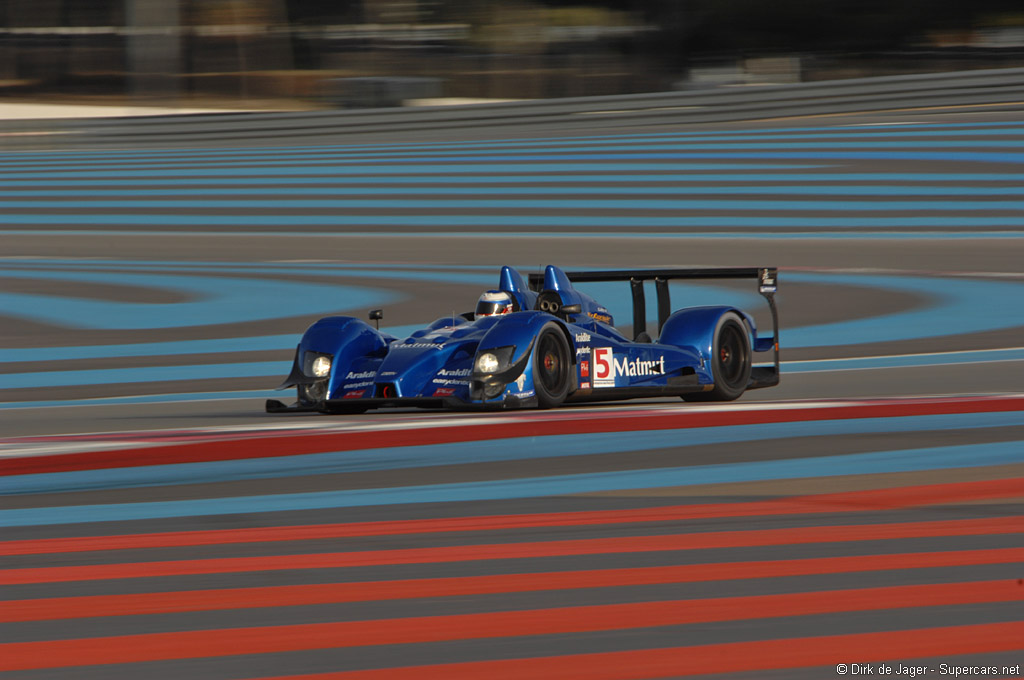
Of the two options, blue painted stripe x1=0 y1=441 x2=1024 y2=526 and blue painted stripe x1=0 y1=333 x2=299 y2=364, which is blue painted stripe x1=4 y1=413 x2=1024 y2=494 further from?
blue painted stripe x1=0 y1=333 x2=299 y2=364

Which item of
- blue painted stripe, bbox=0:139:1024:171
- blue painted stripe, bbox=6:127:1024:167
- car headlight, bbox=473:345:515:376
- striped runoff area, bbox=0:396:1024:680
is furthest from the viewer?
blue painted stripe, bbox=6:127:1024:167

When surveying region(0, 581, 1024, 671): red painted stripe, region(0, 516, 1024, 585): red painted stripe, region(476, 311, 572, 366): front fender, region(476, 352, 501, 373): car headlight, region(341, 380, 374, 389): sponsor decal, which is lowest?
region(0, 581, 1024, 671): red painted stripe

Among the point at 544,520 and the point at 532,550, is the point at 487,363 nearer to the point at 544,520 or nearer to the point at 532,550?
the point at 544,520

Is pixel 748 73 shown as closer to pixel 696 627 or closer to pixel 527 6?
pixel 527 6

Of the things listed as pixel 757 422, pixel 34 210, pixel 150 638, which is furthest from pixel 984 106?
pixel 150 638

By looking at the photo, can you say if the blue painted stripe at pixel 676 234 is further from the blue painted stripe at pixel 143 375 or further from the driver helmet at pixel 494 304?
the driver helmet at pixel 494 304

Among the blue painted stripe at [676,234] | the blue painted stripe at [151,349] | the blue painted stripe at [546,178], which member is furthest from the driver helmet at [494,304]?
the blue painted stripe at [546,178]

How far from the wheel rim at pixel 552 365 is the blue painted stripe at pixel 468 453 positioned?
907mm

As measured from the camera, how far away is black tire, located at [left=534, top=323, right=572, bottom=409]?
716 centimetres

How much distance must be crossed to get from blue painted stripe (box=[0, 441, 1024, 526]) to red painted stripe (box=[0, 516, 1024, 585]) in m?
0.70

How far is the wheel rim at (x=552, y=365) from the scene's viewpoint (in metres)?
7.20

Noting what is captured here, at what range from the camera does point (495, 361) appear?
700 cm

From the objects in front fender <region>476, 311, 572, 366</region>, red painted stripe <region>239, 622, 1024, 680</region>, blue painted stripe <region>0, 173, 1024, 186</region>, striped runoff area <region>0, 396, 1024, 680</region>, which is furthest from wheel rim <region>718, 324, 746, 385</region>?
blue painted stripe <region>0, 173, 1024, 186</region>

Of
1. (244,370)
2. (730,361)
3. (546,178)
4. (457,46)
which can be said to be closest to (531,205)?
(546,178)
